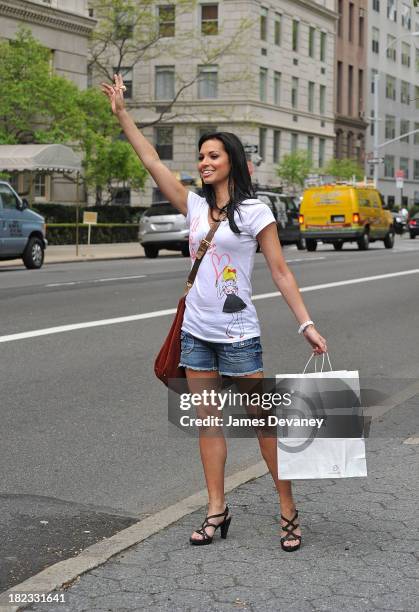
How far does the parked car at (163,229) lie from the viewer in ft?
112

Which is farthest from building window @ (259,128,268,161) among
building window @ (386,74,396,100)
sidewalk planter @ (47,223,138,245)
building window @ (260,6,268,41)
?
building window @ (386,74,396,100)

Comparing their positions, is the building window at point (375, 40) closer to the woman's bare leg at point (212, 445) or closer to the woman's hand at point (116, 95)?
the woman's hand at point (116, 95)

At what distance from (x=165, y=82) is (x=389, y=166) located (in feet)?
98.0

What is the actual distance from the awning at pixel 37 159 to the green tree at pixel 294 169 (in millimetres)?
32718

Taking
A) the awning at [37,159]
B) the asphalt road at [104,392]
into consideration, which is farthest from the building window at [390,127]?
the asphalt road at [104,392]

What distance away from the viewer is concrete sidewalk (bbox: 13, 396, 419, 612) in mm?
4375

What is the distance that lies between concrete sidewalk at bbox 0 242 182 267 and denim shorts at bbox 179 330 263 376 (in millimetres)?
24385

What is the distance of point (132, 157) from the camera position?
1742 inches

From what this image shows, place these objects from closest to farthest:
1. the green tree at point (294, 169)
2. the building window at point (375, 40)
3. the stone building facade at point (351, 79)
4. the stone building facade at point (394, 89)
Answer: the green tree at point (294, 169), the stone building facade at point (351, 79), the building window at point (375, 40), the stone building facade at point (394, 89)

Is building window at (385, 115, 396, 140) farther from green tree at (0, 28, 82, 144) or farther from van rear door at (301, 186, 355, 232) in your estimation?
green tree at (0, 28, 82, 144)

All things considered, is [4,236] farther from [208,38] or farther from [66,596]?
[208,38]

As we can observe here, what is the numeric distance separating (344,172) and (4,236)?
4806cm

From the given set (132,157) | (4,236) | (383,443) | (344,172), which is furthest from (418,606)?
(344,172)

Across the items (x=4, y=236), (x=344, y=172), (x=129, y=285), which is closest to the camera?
(x=129, y=285)
